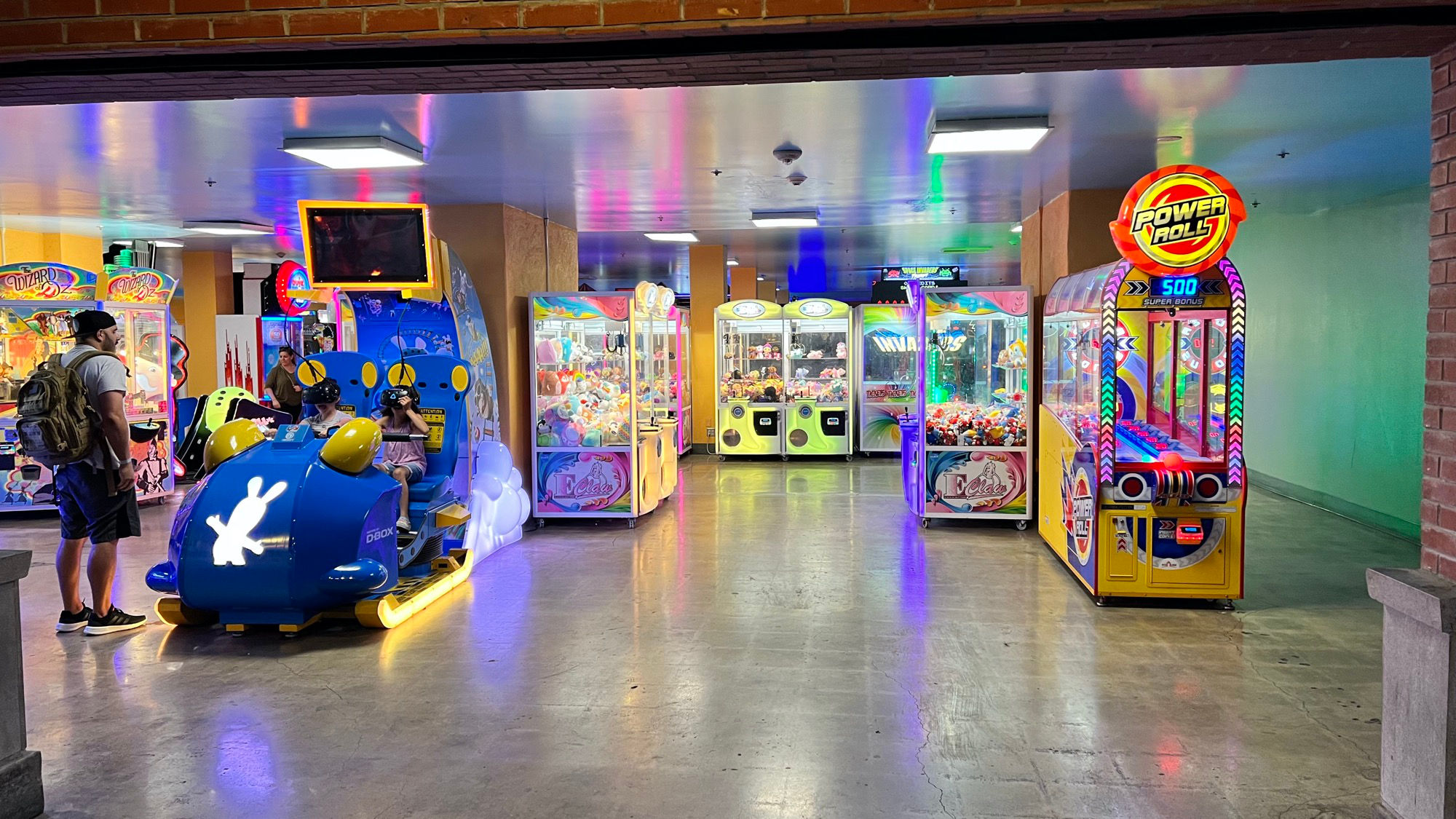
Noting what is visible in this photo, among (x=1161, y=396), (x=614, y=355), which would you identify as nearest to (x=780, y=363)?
(x=614, y=355)

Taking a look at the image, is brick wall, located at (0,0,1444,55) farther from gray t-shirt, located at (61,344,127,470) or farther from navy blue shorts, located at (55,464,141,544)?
navy blue shorts, located at (55,464,141,544)

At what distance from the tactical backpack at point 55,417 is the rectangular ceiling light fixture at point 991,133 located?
16.8 feet

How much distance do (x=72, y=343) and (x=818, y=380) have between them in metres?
8.67

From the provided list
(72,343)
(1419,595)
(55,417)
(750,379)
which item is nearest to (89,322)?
(55,417)

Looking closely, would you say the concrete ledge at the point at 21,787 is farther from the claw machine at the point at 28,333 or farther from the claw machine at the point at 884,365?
the claw machine at the point at 884,365

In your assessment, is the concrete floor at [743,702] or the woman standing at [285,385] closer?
the concrete floor at [743,702]

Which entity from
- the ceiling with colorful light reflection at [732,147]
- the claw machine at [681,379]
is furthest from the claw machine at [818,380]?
the ceiling with colorful light reflection at [732,147]

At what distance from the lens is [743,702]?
418 cm

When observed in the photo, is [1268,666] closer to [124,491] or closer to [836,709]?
[836,709]

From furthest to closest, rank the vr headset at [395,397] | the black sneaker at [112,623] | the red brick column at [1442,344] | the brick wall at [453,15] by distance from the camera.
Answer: the vr headset at [395,397]
the black sneaker at [112,623]
the red brick column at [1442,344]
the brick wall at [453,15]

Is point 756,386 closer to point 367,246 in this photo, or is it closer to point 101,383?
point 367,246

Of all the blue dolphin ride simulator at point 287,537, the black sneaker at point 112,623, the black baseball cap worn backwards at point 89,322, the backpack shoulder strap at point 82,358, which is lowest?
the black sneaker at point 112,623

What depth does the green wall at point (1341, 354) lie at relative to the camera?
25.0 ft

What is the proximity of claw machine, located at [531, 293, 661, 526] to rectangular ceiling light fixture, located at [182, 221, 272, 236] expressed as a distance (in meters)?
4.24
